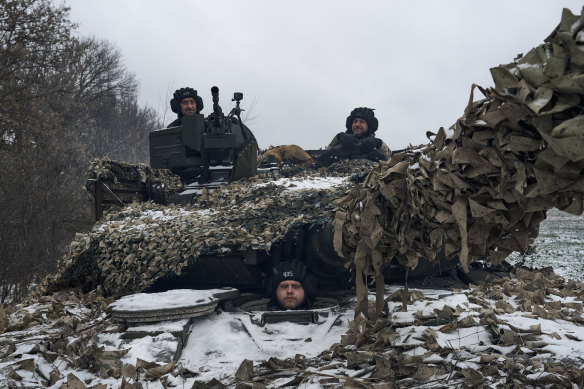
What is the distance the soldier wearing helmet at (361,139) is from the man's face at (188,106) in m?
3.09

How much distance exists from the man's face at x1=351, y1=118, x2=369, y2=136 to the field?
3.67 metres

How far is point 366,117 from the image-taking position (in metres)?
9.91

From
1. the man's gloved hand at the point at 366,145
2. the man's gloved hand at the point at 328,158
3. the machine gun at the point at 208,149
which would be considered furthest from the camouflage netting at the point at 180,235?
the man's gloved hand at the point at 328,158

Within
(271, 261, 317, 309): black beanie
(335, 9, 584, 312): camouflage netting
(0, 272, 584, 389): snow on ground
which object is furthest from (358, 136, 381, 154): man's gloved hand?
(335, 9, 584, 312): camouflage netting

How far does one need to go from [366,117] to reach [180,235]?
577 cm

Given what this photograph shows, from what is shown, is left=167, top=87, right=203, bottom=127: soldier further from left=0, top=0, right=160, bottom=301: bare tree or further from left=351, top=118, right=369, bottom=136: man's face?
left=0, top=0, right=160, bottom=301: bare tree

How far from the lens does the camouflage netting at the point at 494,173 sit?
2.02 metres

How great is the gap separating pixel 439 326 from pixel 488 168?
5.83ft

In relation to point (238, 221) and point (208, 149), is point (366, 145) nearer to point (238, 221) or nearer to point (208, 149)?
point (208, 149)

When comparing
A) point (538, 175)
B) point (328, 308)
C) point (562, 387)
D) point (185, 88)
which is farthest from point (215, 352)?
point (185, 88)

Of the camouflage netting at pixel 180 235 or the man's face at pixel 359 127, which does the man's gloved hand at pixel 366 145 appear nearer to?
the man's face at pixel 359 127

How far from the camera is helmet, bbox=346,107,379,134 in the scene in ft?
32.5

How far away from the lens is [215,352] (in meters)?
4.05

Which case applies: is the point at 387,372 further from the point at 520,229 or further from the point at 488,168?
the point at 488,168
